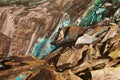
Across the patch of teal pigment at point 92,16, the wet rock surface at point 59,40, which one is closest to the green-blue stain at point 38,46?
the wet rock surface at point 59,40

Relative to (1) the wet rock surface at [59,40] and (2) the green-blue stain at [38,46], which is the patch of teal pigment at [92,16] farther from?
(2) the green-blue stain at [38,46]

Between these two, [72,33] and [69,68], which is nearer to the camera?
[69,68]

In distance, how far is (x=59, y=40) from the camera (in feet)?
41.0

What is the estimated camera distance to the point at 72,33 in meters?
12.4

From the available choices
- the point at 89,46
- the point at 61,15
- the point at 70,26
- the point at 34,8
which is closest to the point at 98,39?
the point at 89,46

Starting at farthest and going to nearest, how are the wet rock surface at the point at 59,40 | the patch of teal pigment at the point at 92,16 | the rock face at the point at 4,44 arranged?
the patch of teal pigment at the point at 92,16, the rock face at the point at 4,44, the wet rock surface at the point at 59,40

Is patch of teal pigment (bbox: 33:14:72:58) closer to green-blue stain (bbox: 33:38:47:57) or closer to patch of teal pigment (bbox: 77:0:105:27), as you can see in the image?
green-blue stain (bbox: 33:38:47:57)

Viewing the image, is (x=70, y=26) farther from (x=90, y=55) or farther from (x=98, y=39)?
(x=90, y=55)

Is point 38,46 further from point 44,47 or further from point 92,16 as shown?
point 92,16

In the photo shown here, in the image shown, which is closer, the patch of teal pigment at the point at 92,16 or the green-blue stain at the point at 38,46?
the green-blue stain at the point at 38,46

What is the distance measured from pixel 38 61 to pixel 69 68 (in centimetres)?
173

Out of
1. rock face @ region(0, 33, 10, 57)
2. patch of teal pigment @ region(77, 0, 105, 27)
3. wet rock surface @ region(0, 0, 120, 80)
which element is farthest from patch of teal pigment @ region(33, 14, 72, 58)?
patch of teal pigment @ region(77, 0, 105, 27)

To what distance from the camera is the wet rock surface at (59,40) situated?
924cm

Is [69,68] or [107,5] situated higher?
[107,5]
